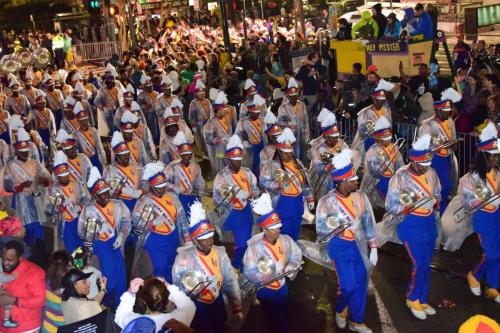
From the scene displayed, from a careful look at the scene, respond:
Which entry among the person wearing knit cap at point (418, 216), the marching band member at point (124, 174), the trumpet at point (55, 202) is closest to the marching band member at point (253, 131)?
the marching band member at point (124, 174)

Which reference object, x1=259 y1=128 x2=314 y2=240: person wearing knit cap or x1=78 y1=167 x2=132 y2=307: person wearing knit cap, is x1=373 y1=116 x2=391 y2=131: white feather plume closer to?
x1=259 y1=128 x2=314 y2=240: person wearing knit cap

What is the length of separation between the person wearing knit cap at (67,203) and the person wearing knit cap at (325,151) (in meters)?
3.18

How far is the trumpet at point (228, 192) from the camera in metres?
8.14

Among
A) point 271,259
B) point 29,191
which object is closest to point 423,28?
point 29,191

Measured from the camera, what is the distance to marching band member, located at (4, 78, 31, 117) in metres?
15.8

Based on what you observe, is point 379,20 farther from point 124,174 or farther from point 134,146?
point 124,174

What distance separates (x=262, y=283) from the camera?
21.1ft

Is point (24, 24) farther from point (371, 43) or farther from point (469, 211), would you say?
point (469, 211)

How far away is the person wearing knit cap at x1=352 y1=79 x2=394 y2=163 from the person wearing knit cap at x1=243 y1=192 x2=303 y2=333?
14.1ft

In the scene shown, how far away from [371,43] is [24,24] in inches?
1237

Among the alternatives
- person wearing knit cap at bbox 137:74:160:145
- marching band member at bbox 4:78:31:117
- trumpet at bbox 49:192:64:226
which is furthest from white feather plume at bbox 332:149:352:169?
marching band member at bbox 4:78:31:117

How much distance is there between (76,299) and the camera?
5.44 meters

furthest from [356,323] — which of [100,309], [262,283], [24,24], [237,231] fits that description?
[24,24]

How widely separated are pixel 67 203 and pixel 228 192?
2.04m
